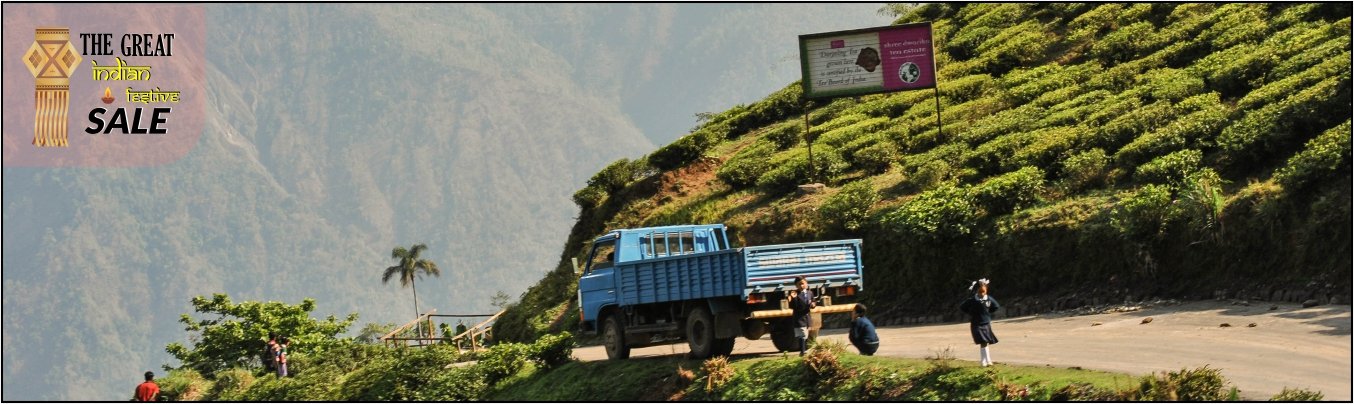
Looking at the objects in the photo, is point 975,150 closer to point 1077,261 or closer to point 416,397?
point 1077,261

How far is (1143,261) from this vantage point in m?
30.0

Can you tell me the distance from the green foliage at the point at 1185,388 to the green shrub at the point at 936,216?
15.6 m

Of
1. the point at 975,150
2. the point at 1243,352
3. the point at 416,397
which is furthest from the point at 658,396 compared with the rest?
the point at 975,150

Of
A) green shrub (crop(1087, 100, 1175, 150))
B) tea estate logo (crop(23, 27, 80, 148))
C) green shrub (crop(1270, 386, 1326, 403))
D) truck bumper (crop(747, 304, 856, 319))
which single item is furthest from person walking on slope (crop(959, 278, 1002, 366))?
tea estate logo (crop(23, 27, 80, 148))

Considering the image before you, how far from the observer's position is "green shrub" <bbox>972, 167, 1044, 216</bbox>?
33688 millimetres

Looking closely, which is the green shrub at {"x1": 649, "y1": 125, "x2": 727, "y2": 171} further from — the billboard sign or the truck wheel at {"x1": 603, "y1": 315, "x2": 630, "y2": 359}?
the truck wheel at {"x1": 603, "y1": 315, "x2": 630, "y2": 359}

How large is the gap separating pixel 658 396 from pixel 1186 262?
1158 centimetres

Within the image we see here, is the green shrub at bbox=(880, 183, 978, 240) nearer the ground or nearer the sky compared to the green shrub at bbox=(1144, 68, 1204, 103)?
nearer the ground

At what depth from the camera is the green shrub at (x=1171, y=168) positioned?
31.9 metres

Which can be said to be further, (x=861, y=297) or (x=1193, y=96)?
(x=1193, y=96)

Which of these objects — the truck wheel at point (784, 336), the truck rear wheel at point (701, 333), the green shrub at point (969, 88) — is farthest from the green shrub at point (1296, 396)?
the green shrub at point (969, 88)

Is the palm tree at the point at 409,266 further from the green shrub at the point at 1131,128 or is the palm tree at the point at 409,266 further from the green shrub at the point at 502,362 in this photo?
the green shrub at the point at 502,362

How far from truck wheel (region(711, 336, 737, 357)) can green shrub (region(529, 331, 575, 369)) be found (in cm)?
449

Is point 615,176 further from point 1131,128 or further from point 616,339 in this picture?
point 616,339
